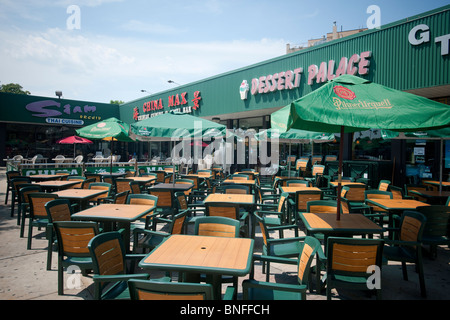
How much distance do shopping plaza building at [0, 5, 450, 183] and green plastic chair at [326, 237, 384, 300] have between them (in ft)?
16.8

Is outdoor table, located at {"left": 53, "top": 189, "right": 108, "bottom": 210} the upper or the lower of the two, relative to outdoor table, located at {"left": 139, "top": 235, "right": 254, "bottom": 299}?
upper

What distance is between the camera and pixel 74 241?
11.2ft

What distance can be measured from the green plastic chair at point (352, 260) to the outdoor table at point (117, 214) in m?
2.70

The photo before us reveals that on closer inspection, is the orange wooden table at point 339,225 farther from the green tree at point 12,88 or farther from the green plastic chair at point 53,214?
the green tree at point 12,88

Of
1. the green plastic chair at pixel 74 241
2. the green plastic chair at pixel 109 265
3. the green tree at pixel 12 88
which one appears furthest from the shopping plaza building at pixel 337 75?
the green tree at pixel 12 88

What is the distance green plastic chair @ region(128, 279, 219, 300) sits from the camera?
183 cm

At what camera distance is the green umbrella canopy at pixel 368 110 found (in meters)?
3.22

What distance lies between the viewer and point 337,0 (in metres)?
8.55

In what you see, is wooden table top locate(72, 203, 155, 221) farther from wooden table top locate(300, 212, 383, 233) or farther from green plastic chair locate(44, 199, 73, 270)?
wooden table top locate(300, 212, 383, 233)

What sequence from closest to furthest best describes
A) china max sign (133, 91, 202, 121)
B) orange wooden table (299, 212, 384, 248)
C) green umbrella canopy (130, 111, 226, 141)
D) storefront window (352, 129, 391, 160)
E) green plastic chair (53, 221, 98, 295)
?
green plastic chair (53, 221, 98, 295), orange wooden table (299, 212, 384, 248), green umbrella canopy (130, 111, 226, 141), storefront window (352, 129, 391, 160), china max sign (133, 91, 202, 121)

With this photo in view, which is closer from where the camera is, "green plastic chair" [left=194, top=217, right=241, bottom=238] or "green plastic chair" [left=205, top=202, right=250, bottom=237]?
"green plastic chair" [left=194, top=217, right=241, bottom=238]

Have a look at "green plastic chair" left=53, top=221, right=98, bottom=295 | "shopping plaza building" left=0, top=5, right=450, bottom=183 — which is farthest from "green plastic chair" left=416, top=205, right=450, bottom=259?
"green plastic chair" left=53, top=221, right=98, bottom=295

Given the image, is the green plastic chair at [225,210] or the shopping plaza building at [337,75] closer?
the green plastic chair at [225,210]

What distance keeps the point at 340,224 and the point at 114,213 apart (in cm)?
336
